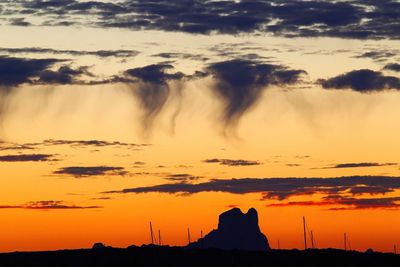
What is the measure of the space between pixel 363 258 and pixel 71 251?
126 feet

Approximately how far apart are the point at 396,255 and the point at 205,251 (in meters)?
25.7

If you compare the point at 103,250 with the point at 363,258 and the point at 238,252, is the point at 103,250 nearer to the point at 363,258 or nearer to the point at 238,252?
the point at 238,252

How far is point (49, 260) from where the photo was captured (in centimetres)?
15875

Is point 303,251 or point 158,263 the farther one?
point 303,251

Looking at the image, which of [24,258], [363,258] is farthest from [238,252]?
[24,258]

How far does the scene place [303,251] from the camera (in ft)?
553

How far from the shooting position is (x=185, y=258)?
161000mm

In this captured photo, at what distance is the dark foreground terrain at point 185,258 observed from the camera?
157m

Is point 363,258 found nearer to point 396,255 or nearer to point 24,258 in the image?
point 396,255

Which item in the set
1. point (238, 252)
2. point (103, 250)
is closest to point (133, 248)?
point (103, 250)

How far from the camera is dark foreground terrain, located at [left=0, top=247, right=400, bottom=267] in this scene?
15738 cm

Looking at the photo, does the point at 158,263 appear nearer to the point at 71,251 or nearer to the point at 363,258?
the point at 71,251

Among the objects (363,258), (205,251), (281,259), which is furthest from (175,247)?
(363,258)

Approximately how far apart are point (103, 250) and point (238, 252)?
1810cm
